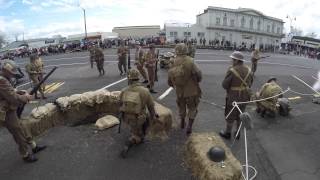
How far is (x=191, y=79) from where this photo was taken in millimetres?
8648

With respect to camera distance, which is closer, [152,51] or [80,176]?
[80,176]

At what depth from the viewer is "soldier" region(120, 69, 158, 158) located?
7.45 meters

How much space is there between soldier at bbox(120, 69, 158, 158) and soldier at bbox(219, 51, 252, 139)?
2.04 m

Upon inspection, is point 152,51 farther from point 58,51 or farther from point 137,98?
point 58,51

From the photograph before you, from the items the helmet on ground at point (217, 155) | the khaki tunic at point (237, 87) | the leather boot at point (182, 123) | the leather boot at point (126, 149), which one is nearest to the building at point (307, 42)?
the khaki tunic at point (237, 87)

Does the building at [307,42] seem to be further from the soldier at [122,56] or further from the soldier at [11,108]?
the soldier at [11,108]

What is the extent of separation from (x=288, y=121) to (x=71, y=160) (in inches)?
263

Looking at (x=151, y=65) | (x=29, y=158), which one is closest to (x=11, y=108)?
(x=29, y=158)

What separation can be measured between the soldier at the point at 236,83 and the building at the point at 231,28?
189ft

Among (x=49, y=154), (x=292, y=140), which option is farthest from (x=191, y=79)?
(x=49, y=154)

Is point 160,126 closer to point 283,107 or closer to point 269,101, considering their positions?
point 269,101

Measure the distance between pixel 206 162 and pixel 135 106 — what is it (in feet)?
6.36

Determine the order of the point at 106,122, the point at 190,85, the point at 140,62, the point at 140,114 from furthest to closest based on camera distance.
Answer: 1. the point at 140,62
2. the point at 106,122
3. the point at 190,85
4. the point at 140,114

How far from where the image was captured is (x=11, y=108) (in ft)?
24.0
